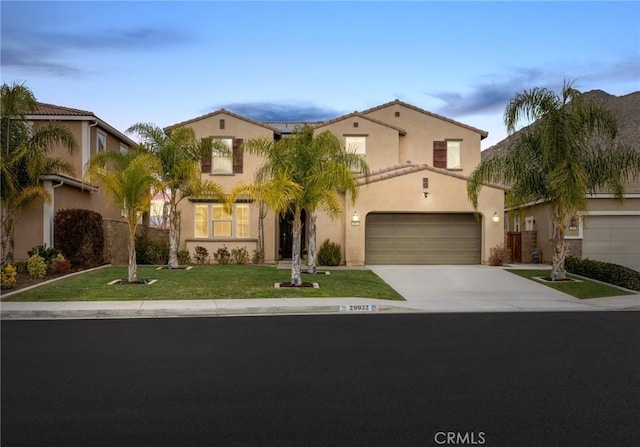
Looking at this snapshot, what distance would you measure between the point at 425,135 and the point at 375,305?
663 inches

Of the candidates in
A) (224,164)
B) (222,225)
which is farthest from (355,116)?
(222,225)

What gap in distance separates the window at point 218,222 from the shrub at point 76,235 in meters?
5.54

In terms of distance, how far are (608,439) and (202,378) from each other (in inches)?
185

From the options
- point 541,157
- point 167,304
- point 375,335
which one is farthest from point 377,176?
point 375,335

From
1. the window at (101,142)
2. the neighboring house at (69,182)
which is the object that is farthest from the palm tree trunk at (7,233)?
the window at (101,142)

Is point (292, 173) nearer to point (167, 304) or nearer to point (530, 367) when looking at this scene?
point (167, 304)

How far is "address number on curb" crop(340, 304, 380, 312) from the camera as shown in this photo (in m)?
14.9

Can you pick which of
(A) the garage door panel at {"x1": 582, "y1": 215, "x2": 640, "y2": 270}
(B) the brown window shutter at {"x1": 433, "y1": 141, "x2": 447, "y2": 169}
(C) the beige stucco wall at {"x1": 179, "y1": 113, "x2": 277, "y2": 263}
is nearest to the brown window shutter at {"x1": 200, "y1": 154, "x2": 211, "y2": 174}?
(C) the beige stucco wall at {"x1": 179, "y1": 113, "x2": 277, "y2": 263}

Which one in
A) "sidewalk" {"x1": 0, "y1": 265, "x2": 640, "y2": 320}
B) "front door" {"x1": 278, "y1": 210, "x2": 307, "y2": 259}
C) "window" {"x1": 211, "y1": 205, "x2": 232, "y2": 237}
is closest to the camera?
"sidewalk" {"x1": 0, "y1": 265, "x2": 640, "y2": 320}

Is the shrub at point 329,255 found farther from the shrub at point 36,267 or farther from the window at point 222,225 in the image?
the shrub at point 36,267

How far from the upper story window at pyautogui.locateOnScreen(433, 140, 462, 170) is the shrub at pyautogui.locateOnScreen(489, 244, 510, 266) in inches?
218

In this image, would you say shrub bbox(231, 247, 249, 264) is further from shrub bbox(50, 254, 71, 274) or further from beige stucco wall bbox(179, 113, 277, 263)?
shrub bbox(50, 254, 71, 274)

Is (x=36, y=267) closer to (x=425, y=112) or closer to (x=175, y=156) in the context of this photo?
(x=175, y=156)

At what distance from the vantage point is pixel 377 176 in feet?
86.4
